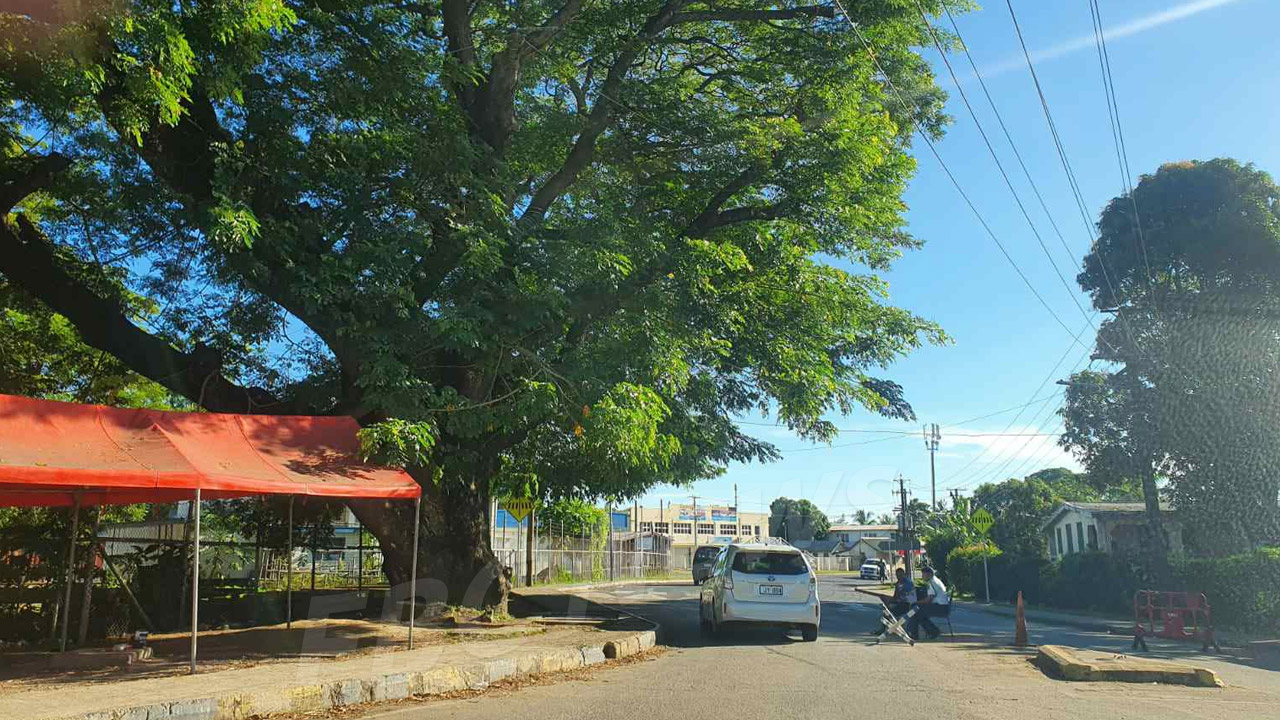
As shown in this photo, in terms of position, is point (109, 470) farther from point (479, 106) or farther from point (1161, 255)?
point (1161, 255)

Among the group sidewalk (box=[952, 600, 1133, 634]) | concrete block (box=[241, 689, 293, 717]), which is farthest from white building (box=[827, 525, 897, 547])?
concrete block (box=[241, 689, 293, 717])

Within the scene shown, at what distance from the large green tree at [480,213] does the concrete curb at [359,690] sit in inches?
112

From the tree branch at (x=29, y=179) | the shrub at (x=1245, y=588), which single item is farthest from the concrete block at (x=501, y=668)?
the shrub at (x=1245, y=588)

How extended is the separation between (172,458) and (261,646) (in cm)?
360

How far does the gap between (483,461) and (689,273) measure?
5229 millimetres

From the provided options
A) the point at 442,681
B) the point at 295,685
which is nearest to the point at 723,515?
the point at 442,681

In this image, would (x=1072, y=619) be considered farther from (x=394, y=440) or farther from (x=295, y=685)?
(x=295, y=685)

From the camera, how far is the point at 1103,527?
4319cm

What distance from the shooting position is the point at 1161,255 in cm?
3025

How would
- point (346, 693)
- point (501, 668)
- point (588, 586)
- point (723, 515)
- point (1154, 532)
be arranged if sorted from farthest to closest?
point (723, 515) → point (588, 586) → point (1154, 532) → point (501, 668) → point (346, 693)

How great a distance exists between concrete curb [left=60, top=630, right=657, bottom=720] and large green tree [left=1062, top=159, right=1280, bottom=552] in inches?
952

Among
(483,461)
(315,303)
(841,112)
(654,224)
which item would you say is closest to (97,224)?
(315,303)

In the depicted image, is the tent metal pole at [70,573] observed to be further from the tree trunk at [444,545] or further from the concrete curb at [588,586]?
the concrete curb at [588,586]

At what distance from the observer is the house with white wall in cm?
3841
